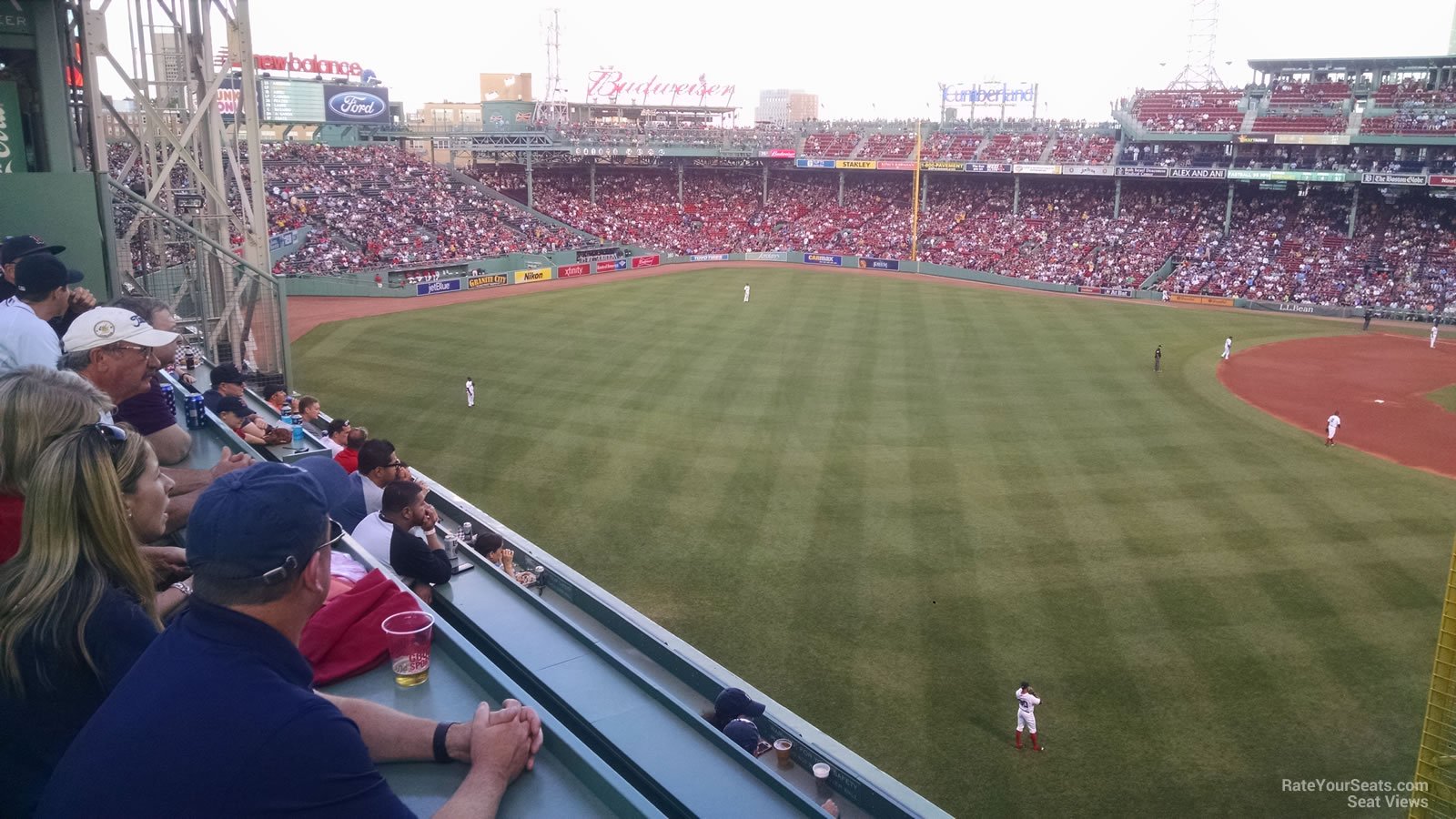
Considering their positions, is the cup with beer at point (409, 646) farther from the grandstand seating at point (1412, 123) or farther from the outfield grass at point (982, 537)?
the grandstand seating at point (1412, 123)

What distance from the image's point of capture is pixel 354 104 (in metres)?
58.9

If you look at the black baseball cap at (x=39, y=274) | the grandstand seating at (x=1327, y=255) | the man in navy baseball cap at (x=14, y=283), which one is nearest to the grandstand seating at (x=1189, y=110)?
the grandstand seating at (x=1327, y=255)

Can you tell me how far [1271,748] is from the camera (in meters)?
10.9

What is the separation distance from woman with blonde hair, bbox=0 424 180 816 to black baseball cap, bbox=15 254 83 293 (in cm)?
438

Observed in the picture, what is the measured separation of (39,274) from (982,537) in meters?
14.2

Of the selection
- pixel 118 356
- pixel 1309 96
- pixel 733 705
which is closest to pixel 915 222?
pixel 1309 96

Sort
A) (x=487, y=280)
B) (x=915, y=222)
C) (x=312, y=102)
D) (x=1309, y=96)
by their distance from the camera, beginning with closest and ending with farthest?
(x=487, y=280) < (x=1309, y=96) < (x=915, y=222) < (x=312, y=102)

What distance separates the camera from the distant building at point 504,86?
300 feet

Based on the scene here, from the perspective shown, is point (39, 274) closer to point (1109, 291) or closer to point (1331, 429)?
point (1331, 429)

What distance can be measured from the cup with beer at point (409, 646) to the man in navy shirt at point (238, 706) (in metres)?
1.23

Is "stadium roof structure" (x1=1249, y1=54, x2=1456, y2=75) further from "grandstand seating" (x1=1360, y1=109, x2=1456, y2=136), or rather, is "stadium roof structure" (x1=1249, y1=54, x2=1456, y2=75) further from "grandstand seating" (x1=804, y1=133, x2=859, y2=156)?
"grandstand seating" (x1=804, y1=133, x2=859, y2=156)

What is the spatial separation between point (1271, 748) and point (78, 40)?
59.3 ft

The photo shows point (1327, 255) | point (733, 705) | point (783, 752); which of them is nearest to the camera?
point (733, 705)

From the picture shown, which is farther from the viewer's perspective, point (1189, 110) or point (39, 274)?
point (1189, 110)
